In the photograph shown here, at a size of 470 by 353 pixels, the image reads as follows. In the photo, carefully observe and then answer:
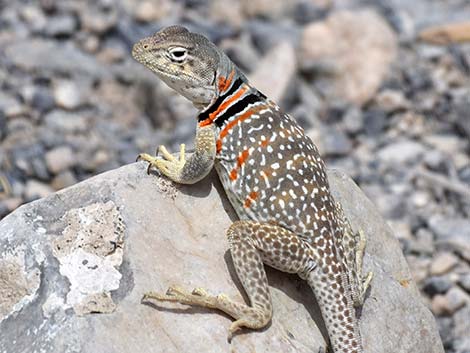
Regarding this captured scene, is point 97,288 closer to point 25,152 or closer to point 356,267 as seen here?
point 356,267

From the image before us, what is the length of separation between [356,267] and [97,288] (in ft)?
6.56

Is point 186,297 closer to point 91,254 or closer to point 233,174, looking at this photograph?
point 91,254

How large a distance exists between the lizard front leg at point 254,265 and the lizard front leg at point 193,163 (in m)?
0.45

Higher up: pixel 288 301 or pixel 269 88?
pixel 288 301

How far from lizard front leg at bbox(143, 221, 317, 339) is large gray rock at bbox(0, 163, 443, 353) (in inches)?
3.7

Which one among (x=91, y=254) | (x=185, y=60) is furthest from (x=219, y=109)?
(x=91, y=254)

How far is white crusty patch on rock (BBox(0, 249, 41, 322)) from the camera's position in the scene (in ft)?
15.4

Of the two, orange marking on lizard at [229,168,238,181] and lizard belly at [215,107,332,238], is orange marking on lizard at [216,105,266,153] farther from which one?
orange marking on lizard at [229,168,238,181]

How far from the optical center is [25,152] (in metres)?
9.22

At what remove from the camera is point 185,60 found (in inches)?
218

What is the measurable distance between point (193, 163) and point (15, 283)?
1423mm

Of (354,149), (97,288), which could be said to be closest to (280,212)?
(97,288)

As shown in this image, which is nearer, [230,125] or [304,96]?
[230,125]

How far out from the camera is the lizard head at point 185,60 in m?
5.53
